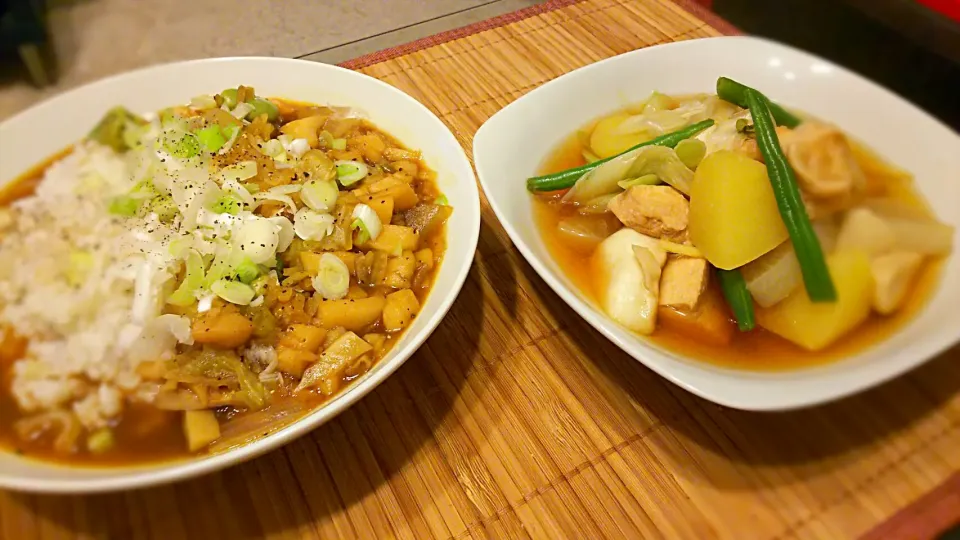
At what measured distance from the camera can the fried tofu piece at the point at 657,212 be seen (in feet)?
3.33

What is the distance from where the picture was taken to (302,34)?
167 cm

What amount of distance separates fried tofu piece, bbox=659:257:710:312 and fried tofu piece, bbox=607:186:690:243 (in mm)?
55

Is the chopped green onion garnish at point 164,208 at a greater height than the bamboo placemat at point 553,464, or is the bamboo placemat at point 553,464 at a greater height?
the chopped green onion garnish at point 164,208

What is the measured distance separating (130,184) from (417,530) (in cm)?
67

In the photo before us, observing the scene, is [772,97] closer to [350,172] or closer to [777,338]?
[777,338]

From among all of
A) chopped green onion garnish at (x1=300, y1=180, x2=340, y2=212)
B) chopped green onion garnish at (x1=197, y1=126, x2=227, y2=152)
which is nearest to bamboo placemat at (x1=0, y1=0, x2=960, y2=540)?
chopped green onion garnish at (x1=300, y1=180, x2=340, y2=212)

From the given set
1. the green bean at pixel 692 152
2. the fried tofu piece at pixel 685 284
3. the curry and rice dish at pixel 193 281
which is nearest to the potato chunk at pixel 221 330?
the curry and rice dish at pixel 193 281

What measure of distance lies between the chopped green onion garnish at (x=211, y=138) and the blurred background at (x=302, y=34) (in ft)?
0.63

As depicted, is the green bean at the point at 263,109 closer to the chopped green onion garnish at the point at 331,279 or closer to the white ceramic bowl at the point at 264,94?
the white ceramic bowl at the point at 264,94

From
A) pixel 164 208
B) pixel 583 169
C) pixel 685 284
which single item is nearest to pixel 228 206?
pixel 164 208

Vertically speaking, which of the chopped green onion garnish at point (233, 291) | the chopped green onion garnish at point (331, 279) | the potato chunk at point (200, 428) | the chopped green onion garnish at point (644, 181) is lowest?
the potato chunk at point (200, 428)

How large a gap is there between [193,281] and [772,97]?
1.12 meters

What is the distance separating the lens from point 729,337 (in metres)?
0.98

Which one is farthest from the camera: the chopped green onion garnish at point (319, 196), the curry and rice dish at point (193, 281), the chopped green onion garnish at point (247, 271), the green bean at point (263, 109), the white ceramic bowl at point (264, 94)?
the green bean at point (263, 109)
